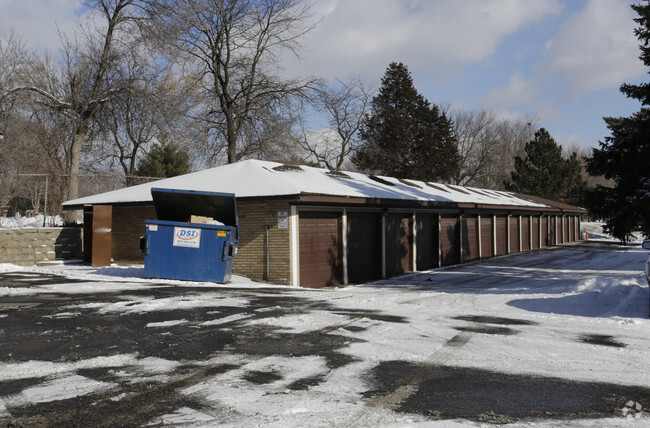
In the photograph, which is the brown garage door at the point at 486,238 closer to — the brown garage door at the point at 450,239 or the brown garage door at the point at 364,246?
the brown garage door at the point at 450,239

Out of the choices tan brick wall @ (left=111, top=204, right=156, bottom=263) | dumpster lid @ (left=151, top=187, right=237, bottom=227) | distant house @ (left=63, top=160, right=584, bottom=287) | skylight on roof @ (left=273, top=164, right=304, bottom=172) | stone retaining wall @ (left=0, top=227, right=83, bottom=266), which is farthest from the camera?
skylight on roof @ (left=273, top=164, right=304, bottom=172)

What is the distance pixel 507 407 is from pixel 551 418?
366 millimetres

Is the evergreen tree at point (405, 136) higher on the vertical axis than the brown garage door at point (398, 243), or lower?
higher

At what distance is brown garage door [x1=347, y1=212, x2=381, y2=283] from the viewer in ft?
56.4

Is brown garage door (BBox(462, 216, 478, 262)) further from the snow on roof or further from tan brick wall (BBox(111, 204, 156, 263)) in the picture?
tan brick wall (BBox(111, 204, 156, 263))

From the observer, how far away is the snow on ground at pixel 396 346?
4453 millimetres

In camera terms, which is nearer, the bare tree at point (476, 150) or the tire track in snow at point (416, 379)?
the tire track in snow at point (416, 379)

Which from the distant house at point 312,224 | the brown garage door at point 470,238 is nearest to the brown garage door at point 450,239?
the distant house at point 312,224

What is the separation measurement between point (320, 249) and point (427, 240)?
24.7 feet

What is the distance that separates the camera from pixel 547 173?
163 feet

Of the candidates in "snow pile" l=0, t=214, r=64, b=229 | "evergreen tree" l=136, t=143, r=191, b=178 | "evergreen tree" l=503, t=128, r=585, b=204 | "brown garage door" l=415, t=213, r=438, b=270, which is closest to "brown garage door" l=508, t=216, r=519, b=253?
"brown garage door" l=415, t=213, r=438, b=270

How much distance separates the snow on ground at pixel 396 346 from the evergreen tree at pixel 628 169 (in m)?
5.54

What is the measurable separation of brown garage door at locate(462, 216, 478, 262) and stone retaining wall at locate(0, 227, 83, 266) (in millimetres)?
16463

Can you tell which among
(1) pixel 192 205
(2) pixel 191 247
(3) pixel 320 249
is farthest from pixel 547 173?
(2) pixel 191 247
